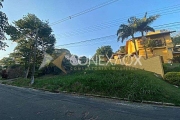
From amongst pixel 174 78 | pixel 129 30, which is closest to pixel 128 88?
pixel 174 78

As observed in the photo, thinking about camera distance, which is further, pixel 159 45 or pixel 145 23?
pixel 159 45

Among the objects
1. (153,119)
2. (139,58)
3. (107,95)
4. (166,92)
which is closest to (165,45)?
(139,58)

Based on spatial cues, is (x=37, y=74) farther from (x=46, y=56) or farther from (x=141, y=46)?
(x=141, y=46)

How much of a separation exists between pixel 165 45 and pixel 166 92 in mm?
19765

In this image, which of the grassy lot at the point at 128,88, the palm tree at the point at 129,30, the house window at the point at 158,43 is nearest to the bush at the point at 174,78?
the grassy lot at the point at 128,88

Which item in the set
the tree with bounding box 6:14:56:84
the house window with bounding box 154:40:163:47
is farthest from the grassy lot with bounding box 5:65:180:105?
the house window with bounding box 154:40:163:47

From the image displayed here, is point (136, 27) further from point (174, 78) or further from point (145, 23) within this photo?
point (174, 78)

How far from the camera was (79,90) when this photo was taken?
9.89 m

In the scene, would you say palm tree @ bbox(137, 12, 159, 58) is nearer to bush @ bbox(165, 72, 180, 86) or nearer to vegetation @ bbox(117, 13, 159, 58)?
vegetation @ bbox(117, 13, 159, 58)

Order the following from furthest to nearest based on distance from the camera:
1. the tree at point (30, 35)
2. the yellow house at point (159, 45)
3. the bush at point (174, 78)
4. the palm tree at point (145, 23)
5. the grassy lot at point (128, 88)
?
1. the yellow house at point (159, 45)
2. the palm tree at point (145, 23)
3. the tree at point (30, 35)
4. the bush at point (174, 78)
5. the grassy lot at point (128, 88)

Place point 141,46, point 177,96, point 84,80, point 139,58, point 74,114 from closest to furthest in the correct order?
point 74,114, point 177,96, point 84,80, point 139,58, point 141,46

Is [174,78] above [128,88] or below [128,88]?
above

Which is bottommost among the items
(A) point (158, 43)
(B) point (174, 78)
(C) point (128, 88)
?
(C) point (128, 88)

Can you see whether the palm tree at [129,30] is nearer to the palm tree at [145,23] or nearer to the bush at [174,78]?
the palm tree at [145,23]
